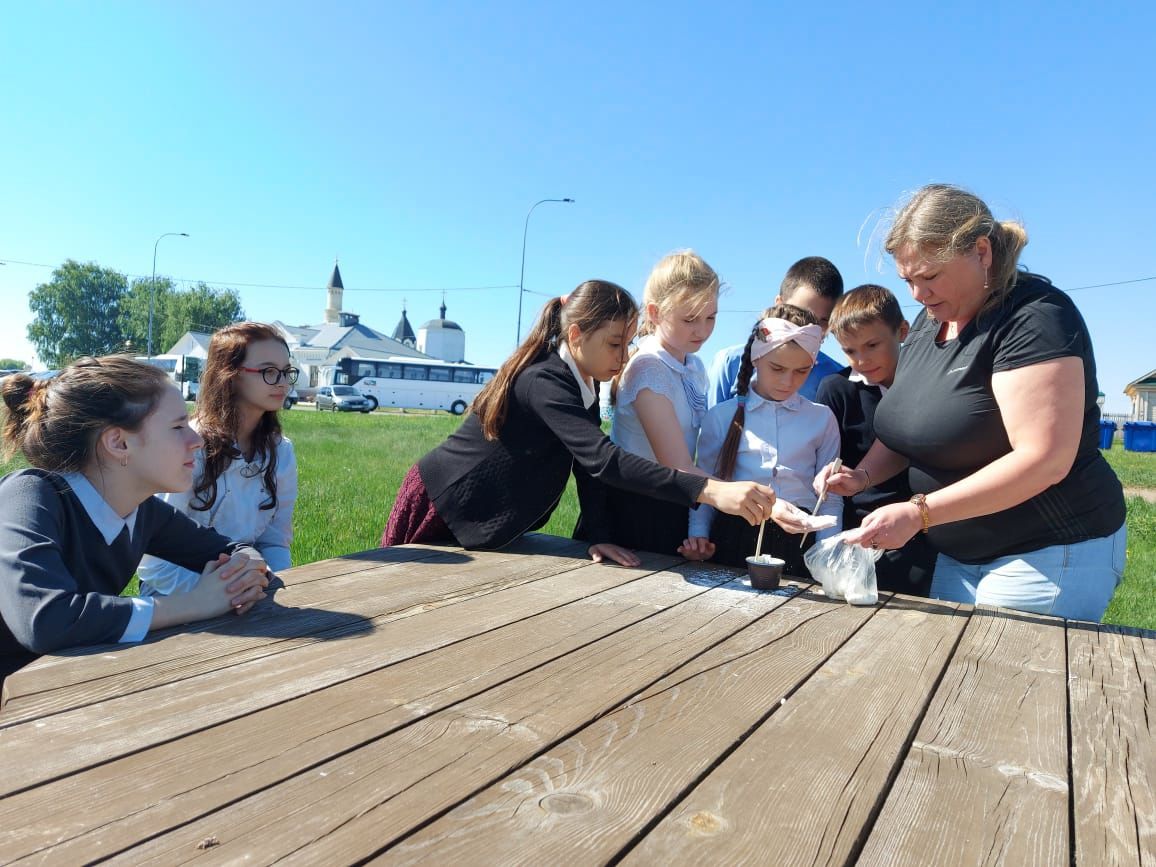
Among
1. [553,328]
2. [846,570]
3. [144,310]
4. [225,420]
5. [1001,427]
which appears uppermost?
[144,310]

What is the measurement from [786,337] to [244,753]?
2.11m

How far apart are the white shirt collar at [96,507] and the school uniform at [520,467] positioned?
102 cm

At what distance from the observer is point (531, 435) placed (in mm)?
2748

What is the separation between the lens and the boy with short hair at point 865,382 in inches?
116

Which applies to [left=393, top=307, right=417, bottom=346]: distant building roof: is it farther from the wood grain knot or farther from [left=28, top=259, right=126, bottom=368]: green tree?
the wood grain knot

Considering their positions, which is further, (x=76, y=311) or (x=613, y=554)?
(x=76, y=311)

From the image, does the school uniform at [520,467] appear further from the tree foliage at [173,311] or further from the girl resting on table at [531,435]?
the tree foliage at [173,311]

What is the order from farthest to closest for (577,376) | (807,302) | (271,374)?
(807,302), (271,374), (577,376)

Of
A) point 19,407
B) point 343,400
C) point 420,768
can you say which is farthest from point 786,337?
point 343,400

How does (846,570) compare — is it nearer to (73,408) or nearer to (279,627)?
(279,627)

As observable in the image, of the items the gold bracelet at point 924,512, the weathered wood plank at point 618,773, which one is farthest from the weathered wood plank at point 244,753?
the gold bracelet at point 924,512

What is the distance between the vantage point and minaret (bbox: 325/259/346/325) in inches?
3762

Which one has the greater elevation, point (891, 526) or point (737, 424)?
point (737, 424)

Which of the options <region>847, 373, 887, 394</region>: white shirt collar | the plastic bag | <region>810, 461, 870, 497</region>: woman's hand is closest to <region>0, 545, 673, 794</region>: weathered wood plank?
the plastic bag
